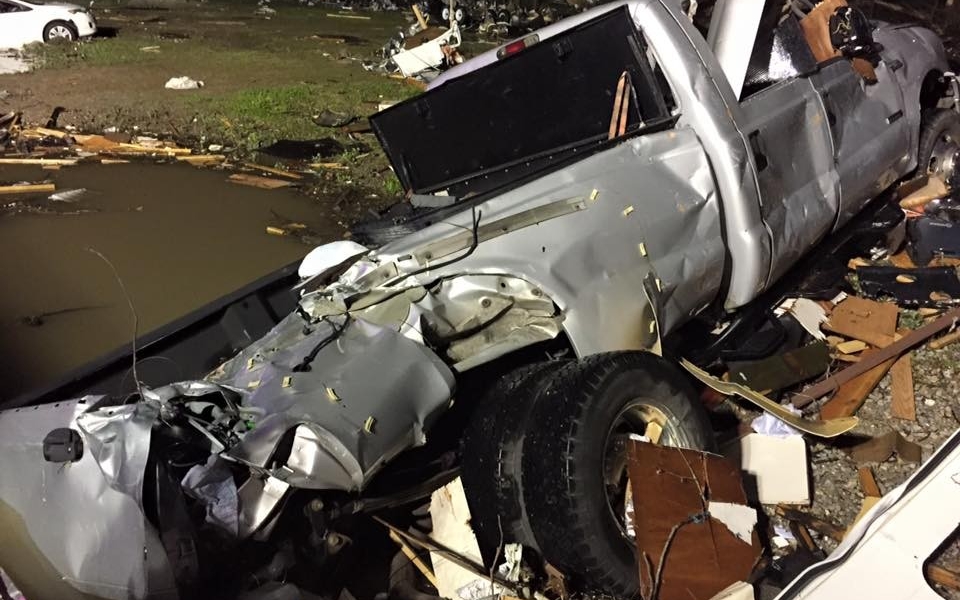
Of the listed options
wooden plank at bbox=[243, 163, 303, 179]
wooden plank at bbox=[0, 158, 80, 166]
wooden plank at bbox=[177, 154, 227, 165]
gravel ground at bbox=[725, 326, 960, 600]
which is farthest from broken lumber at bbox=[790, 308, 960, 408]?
wooden plank at bbox=[0, 158, 80, 166]

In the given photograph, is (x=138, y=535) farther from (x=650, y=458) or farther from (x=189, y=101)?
(x=189, y=101)

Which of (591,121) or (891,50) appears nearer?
(591,121)

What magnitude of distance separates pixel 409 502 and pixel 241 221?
4471 mm

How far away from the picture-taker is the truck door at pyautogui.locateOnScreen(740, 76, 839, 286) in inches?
153

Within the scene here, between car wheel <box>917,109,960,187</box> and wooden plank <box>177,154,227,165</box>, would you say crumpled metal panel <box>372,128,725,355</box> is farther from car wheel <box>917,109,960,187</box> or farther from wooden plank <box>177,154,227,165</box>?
wooden plank <box>177,154,227,165</box>

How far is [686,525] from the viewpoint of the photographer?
277 cm

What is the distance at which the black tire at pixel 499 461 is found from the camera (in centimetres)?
283

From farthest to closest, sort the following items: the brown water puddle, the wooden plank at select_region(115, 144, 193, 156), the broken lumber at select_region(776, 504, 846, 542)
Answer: the wooden plank at select_region(115, 144, 193, 156) < the brown water puddle < the broken lumber at select_region(776, 504, 846, 542)

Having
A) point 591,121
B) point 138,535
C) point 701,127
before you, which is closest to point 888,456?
point 701,127

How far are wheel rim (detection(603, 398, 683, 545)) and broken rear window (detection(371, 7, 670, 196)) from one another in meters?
1.30

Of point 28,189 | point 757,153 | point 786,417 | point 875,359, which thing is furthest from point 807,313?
point 28,189

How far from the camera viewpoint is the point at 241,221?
688cm

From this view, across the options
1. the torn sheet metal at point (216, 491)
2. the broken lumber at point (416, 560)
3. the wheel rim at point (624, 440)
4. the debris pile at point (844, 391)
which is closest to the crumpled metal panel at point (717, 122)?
the debris pile at point (844, 391)

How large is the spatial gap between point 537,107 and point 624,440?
1.85 m
